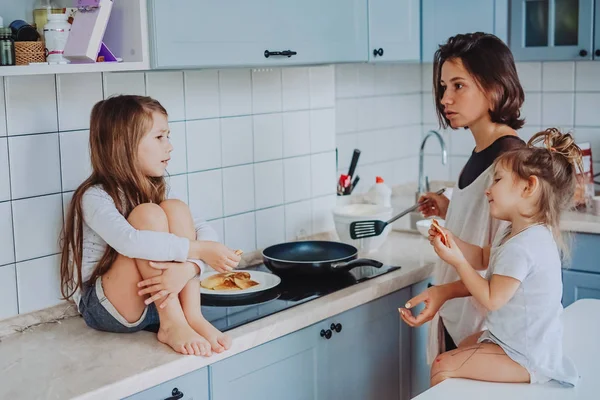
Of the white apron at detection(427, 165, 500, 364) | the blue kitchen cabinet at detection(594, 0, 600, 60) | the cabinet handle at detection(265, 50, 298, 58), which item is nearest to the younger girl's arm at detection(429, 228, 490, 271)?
the white apron at detection(427, 165, 500, 364)

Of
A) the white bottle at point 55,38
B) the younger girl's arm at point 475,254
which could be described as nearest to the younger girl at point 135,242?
the white bottle at point 55,38

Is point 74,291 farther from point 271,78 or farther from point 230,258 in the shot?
point 271,78

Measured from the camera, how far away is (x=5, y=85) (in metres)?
2.10

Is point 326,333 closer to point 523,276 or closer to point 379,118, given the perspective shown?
point 523,276

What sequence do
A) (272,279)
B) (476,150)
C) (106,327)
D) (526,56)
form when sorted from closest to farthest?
(106,327), (476,150), (272,279), (526,56)

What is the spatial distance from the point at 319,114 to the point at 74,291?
3.88 feet

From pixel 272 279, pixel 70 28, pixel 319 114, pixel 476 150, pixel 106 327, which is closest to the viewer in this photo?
pixel 70 28

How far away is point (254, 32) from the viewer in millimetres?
2273

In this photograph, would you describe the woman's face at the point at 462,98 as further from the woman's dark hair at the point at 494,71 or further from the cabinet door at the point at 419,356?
the cabinet door at the point at 419,356

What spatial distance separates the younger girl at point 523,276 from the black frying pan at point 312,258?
2.00ft

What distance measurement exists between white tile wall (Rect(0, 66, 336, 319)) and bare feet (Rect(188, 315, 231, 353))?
1.44 ft

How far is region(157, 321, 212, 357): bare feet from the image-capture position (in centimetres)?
198

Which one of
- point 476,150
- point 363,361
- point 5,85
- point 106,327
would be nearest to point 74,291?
point 106,327

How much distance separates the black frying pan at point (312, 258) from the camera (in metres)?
2.52
